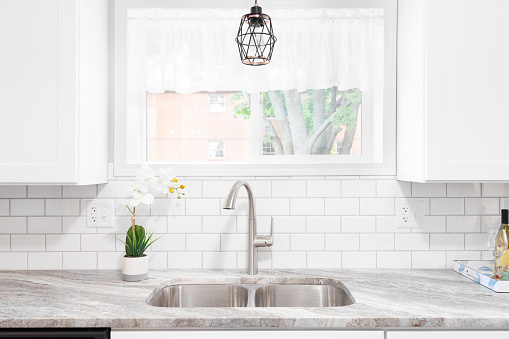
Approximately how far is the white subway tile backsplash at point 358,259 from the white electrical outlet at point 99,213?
42.3 inches

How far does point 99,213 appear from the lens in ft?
6.44

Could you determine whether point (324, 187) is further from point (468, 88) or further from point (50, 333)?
point (50, 333)

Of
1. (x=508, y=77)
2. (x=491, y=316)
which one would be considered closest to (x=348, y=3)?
(x=508, y=77)

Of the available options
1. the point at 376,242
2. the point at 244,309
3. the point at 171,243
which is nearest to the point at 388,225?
the point at 376,242

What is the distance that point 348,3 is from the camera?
6.56 ft

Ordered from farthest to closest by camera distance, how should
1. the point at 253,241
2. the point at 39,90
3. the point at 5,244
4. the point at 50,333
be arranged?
the point at 5,244 < the point at 253,241 < the point at 39,90 < the point at 50,333

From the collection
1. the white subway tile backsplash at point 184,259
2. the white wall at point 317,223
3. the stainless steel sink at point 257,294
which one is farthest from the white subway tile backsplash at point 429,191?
the white subway tile backsplash at point 184,259

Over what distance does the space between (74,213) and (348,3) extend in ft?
5.18

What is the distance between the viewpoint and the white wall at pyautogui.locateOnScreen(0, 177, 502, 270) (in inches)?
77.6

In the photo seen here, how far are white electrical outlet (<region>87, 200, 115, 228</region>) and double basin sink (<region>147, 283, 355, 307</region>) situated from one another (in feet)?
1.44

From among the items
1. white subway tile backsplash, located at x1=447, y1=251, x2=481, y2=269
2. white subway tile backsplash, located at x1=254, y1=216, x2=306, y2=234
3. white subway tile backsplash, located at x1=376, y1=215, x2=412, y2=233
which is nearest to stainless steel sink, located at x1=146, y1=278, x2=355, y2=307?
white subway tile backsplash, located at x1=254, y1=216, x2=306, y2=234

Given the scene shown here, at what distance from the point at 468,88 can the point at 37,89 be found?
1606 mm

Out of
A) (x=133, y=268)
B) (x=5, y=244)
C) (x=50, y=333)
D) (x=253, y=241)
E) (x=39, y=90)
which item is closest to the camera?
(x=50, y=333)

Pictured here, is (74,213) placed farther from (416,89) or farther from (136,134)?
(416,89)
